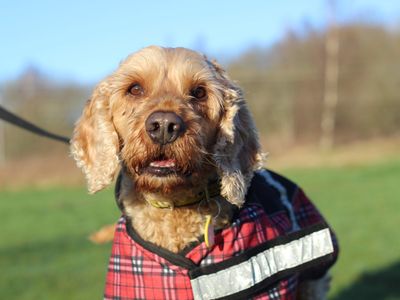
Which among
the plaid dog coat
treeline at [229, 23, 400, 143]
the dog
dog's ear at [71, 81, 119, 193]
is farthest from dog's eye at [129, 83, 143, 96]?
treeline at [229, 23, 400, 143]

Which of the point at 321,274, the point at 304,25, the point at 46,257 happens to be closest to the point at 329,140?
the point at 304,25

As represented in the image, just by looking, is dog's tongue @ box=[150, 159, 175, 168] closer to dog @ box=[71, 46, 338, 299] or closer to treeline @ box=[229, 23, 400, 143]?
dog @ box=[71, 46, 338, 299]

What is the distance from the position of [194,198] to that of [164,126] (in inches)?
24.8

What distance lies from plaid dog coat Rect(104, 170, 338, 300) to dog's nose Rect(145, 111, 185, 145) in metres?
0.66

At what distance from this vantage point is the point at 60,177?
21172 mm

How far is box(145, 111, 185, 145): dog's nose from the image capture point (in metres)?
2.74

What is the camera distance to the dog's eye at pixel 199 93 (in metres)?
3.17

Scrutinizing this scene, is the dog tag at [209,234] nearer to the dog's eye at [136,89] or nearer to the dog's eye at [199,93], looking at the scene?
the dog's eye at [199,93]

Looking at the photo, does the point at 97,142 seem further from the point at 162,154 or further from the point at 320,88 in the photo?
the point at 320,88

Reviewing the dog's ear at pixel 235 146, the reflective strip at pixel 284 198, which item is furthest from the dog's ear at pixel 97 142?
the reflective strip at pixel 284 198

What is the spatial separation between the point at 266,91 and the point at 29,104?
965 cm

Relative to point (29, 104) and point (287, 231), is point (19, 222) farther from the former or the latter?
point (29, 104)

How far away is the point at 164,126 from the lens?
275 cm

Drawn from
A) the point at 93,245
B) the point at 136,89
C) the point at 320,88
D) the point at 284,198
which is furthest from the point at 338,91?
the point at 136,89
